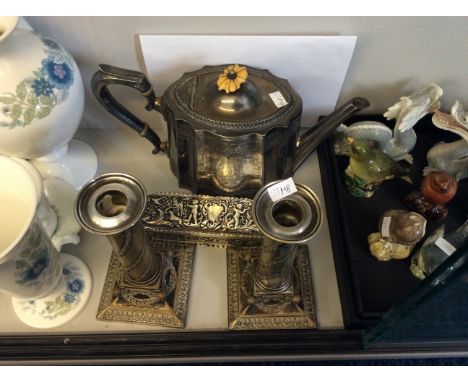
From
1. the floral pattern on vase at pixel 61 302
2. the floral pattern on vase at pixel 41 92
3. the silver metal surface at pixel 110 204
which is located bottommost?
the floral pattern on vase at pixel 61 302

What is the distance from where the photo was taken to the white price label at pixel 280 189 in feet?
1.51

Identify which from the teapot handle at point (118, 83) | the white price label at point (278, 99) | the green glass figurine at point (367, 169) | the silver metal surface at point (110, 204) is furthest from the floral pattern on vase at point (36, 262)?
the green glass figurine at point (367, 169)

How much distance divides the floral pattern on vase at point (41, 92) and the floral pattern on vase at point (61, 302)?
253 millimetres

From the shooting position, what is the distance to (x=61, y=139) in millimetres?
579

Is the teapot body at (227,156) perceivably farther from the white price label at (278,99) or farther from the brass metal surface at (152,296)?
the brass metal surface at (152,296)

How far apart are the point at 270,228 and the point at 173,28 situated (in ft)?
1.16

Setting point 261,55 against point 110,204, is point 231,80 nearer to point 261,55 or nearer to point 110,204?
point 261,55

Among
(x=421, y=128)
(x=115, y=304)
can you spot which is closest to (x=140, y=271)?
(x=115, y=304)

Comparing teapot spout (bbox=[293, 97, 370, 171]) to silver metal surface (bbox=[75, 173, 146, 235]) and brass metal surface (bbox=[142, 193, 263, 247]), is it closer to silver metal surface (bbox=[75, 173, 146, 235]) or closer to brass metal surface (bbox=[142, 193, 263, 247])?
brass metal surface (bbox=[142, 193, 263, 247])

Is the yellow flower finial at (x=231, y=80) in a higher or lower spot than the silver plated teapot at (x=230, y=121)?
higher

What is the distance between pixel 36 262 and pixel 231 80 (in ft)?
1.14

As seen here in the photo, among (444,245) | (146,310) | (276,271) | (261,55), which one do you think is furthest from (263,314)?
(261,55)

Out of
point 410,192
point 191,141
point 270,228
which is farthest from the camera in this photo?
point 410,192

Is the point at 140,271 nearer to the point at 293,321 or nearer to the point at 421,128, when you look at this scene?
the point at 293,321
